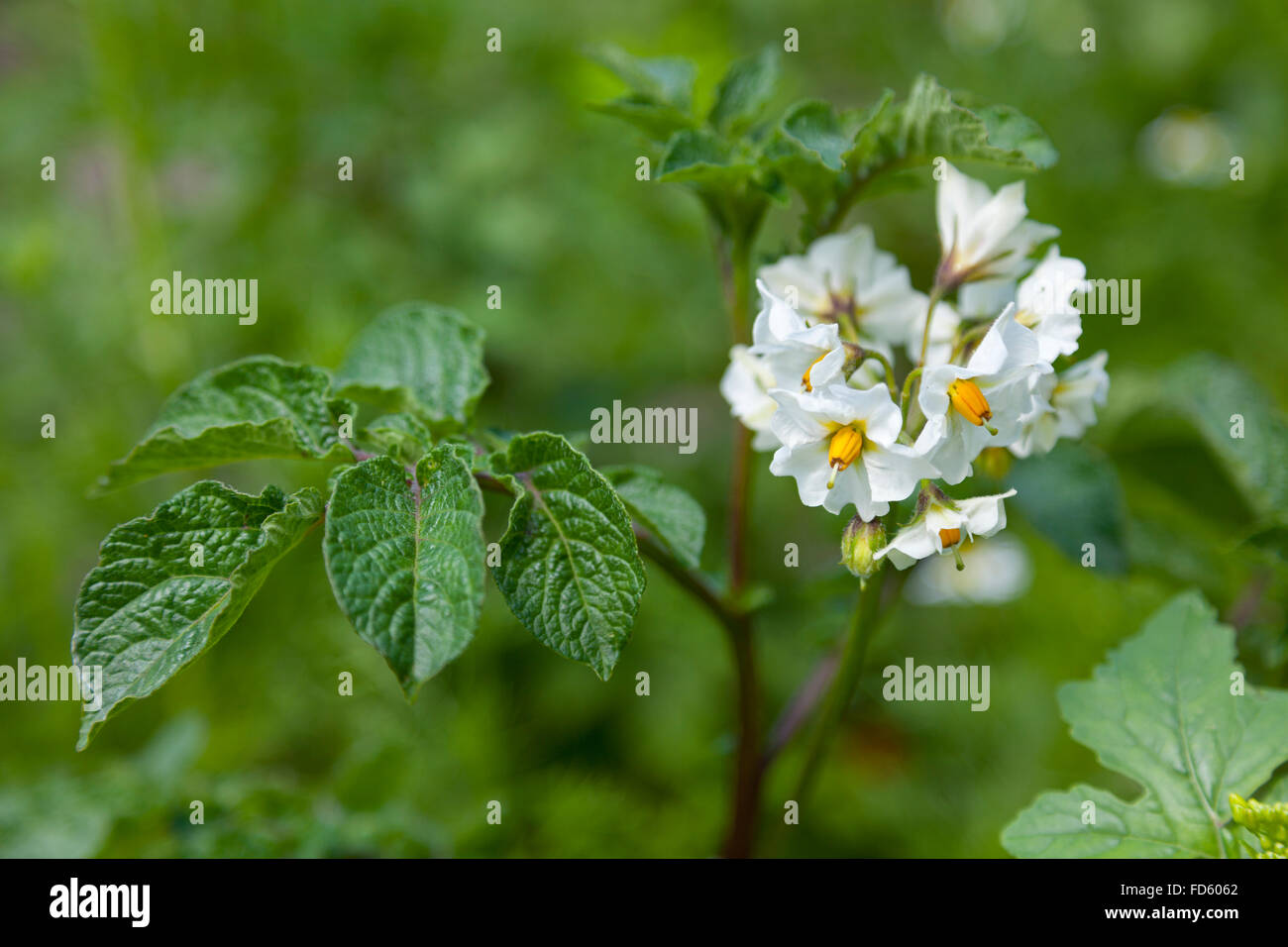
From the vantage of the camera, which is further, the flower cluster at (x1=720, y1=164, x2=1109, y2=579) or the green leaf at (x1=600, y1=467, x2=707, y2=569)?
the green leaf at (x1=600, y1=467, x2=707, y2=569)

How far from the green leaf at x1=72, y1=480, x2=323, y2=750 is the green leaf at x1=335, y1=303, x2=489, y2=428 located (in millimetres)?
198

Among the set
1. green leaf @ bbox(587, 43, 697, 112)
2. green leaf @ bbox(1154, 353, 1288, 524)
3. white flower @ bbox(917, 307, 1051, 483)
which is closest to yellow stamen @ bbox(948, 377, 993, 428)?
white flower @ bbox(917, 307, 1051, 483)

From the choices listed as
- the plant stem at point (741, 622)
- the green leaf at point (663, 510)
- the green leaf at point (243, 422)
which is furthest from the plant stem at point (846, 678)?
the green leaf at point (243, 422)

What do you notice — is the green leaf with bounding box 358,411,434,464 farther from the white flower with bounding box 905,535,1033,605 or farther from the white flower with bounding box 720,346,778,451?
the white flower with bounding box 905,535,1033,605

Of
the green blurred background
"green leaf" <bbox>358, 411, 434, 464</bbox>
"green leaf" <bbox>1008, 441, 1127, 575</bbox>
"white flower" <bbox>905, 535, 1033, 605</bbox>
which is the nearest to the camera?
"green leaf" <bbox>358, 411, 434, 464</bbox>

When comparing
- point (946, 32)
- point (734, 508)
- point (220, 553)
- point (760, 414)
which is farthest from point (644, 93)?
point (946, 32)

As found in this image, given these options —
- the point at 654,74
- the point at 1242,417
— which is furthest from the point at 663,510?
the point at 1242,417

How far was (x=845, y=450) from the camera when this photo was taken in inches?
31.1

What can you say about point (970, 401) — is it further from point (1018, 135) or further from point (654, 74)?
point (654, 74)

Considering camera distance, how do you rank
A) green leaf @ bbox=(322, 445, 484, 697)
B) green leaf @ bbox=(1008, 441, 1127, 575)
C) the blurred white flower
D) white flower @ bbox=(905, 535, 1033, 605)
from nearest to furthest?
green leaf @ bbox=(322, 445, 484, 697)
green leaf @ bbox=(1008, 441, 1127, 575)
white flower @ bbox=(905, 535, 1033, 605)
the blurred white flower

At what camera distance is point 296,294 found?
2123 millimetres

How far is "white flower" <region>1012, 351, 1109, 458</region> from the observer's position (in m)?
0.92

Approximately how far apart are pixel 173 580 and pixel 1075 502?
954mm
